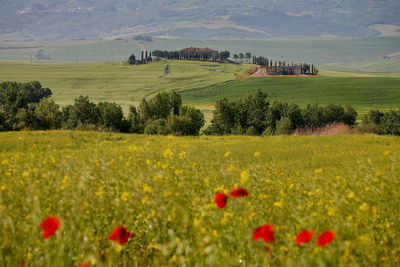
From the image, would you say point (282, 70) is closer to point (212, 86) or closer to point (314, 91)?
point (314, 91)

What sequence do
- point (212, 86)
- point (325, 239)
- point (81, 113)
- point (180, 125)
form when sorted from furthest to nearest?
point (212, 86), point (81, 113), point (180, 125), point (325, 239)

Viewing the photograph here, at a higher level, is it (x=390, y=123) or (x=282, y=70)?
(x=282, y=70)

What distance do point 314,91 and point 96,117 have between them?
91.7m

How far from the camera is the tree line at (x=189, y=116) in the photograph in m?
67.3

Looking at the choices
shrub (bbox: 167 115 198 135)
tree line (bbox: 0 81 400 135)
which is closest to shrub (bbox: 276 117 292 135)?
tree line (bbox: 0 81 400 135)

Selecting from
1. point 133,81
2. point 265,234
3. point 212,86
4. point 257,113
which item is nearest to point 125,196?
point 265,234

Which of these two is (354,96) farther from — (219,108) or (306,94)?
(219,108)

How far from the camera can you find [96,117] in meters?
73.7

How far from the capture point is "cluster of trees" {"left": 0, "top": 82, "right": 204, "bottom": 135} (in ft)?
192

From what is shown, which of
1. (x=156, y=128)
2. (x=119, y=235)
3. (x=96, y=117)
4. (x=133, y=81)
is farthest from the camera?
(x=133, y=81)

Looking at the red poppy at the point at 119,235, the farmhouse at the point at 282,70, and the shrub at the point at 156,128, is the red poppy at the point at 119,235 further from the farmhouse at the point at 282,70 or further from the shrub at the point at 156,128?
the farmhouse at the point at 282,70

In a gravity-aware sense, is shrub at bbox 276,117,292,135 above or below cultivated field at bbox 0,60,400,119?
below

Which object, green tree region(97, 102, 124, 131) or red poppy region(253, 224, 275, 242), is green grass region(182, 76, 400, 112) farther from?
red poppy region(253, 224, 275, 242)

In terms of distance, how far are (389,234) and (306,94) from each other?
139266 millimetres
